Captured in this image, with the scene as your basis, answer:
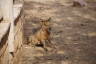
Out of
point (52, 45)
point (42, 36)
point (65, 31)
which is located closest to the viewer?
point (42, 36)

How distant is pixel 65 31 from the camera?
932cm

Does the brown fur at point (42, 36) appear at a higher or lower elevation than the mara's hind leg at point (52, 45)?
higher

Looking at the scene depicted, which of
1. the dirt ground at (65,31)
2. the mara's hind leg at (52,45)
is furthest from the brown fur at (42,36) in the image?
the dirt ground at (65,31)

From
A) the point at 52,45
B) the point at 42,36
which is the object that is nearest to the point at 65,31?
the point at 52,45

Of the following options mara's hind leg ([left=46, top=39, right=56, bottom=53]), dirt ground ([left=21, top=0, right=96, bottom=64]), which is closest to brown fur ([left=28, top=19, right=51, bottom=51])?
mara's hind leg ([left=46, top=39, right=56, bottom=53])

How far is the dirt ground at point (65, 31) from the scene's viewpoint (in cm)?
692

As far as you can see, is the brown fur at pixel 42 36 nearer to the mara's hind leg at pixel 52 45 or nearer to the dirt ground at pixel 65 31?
the mara's hind leg at pixel 52 45

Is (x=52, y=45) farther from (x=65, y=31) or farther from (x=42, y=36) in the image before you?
(x=65, y=31)

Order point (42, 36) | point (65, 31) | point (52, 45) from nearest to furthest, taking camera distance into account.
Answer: point (42, 36), point (52, 45), point (65, 31)

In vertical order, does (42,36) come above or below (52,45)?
above

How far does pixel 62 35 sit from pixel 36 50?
1.56m

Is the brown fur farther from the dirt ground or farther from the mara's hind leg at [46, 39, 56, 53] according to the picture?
the dirt ground

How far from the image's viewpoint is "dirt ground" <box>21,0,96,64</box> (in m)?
6.92

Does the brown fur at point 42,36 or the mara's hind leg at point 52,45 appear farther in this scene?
the mara's hind leg at point 52,45
